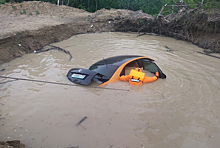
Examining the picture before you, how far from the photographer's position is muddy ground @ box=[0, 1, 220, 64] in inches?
332

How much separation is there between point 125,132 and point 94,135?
2.07 feet

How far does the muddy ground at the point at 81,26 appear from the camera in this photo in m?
8.44

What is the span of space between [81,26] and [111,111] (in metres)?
10.7

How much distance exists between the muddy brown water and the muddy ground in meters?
2.06

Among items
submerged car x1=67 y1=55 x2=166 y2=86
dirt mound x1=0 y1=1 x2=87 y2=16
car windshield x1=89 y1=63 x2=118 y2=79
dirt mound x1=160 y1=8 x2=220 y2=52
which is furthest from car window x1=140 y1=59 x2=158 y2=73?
dirt mound x1=0 y1=1 x2=87 y2=16

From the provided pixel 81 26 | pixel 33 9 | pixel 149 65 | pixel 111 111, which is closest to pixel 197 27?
pixel 149 65

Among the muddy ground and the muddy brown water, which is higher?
the muddy ground

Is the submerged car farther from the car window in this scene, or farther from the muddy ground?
the muddy ground

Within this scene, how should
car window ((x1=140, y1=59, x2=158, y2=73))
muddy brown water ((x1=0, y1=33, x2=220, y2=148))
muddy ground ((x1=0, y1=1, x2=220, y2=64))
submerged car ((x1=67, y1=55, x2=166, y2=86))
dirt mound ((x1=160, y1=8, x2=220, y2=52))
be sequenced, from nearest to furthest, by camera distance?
muddy brown water ((x1=0, y1=33, x2=220, y2=148)) → submerged car ((x1=67, y1=55, x2=166, y2=86)) → car window ((x1=140, y1=59, x2=158, y2=73)) → muddy ground ((x1=0, y1=1, x2=220, y2=64)) → dirt mound ((x1=160, y1=8, x2=220, y2=52))

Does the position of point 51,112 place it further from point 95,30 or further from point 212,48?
point 95,30

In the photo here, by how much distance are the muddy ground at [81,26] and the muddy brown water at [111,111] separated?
2064mm

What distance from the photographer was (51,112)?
13.5ft

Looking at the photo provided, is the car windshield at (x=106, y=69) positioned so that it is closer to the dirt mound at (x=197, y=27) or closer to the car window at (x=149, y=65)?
the car window at (x=149, y=65)

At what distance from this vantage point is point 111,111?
4.22 metres
